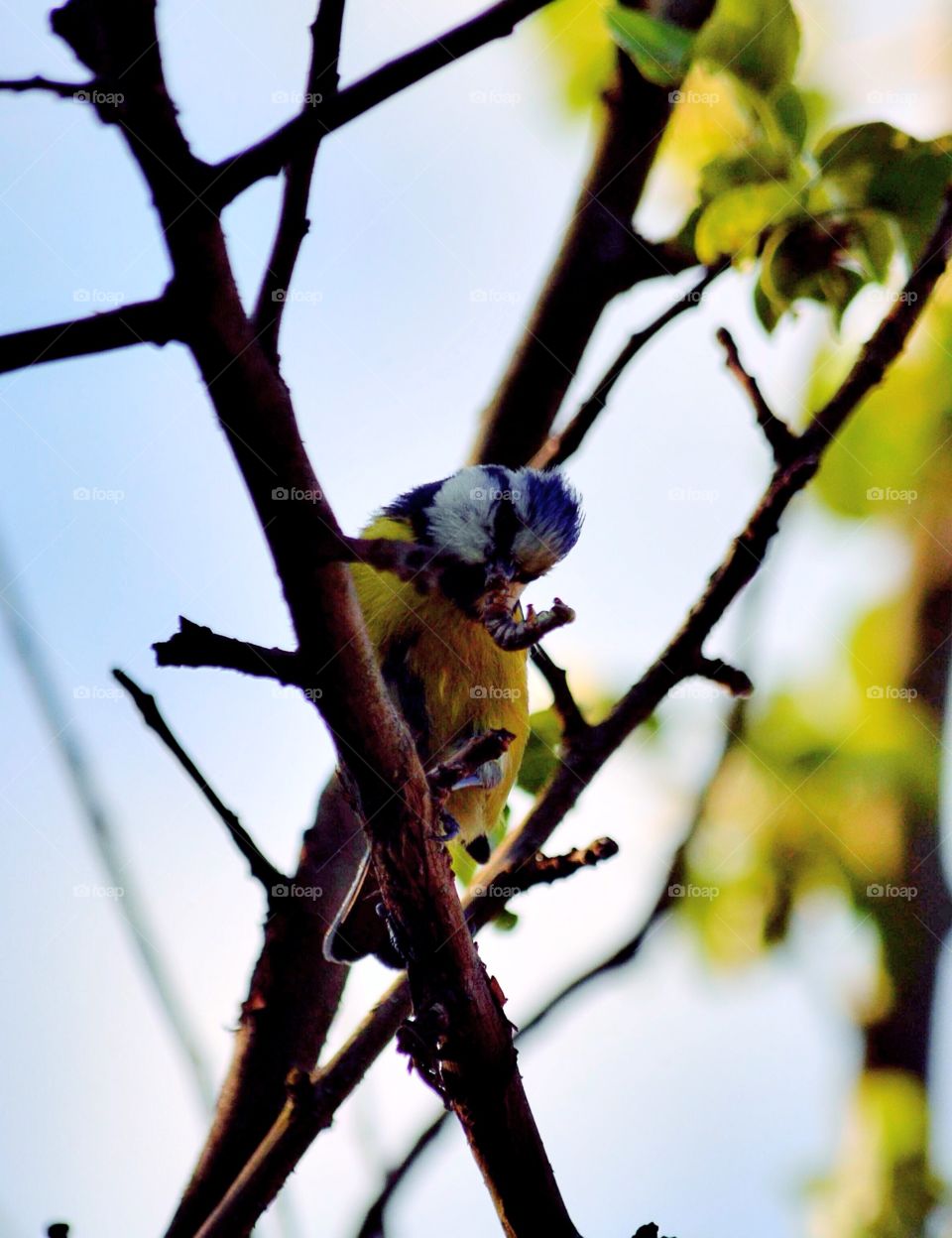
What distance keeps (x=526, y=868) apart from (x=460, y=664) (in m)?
1.12

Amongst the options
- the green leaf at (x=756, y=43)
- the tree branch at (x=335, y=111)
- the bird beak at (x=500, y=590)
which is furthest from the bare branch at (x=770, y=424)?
the tree branch at (x=335, y=111)

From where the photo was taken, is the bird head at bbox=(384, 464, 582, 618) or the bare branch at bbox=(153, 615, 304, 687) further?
the bird head at bbox=(384, 464, 582, 618)

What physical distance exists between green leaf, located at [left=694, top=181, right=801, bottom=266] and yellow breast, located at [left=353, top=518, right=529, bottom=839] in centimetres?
145

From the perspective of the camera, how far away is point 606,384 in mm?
3355

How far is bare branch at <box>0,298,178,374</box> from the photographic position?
149cm

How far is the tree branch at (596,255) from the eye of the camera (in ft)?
12.3

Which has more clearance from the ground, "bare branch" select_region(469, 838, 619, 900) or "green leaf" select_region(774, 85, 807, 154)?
"green leaf" select_region(774, 85, 807, 154)

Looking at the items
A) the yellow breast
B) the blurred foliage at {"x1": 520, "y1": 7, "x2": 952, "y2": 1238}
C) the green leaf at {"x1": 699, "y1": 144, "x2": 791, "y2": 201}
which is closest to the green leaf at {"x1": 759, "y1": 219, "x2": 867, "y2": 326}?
the green leaf at {"x1": 699, "y1": 144, "x2": 791, "y2": 201}

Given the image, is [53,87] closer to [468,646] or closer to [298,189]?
[298,189]

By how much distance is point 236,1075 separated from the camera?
10.7 ft

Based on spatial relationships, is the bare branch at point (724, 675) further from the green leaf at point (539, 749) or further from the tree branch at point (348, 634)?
the tree branch at point (348, 634)

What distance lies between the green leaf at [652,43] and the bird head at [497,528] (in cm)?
151

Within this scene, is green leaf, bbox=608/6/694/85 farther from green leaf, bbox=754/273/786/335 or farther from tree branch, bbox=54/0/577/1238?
tree branch, bbox=54/0/577/1238

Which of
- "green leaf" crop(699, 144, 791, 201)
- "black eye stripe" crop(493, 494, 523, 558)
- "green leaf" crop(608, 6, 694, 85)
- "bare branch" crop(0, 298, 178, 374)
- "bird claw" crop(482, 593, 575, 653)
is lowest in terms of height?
"bird claw" crop(482, 593, 575, 653)
